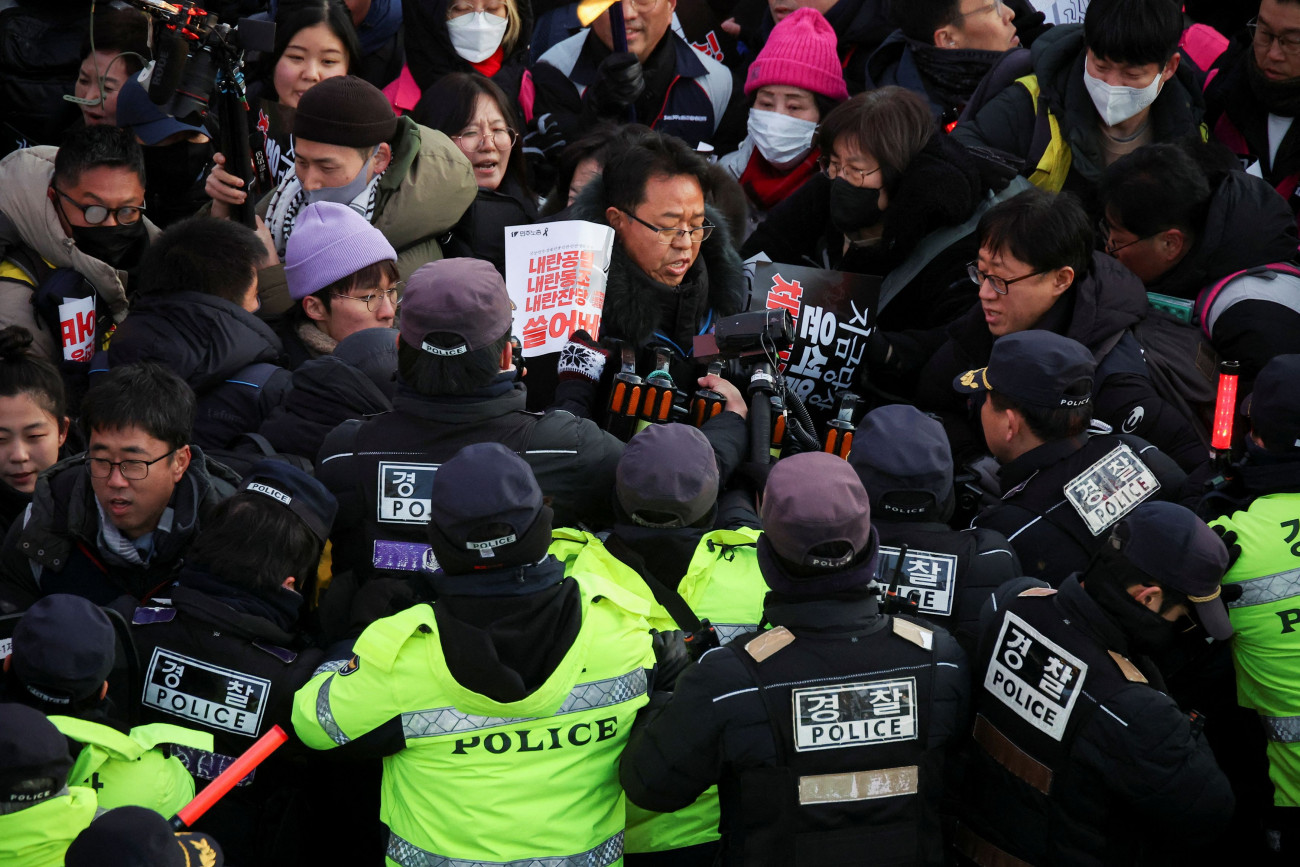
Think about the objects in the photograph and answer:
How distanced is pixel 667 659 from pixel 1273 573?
1629 millimetres

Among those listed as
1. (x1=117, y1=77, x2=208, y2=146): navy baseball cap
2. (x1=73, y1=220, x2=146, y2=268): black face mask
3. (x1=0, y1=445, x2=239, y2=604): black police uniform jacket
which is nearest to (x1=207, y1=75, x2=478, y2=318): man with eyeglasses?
(x1=73, y1=220, x2=146, y2=268): black face mask

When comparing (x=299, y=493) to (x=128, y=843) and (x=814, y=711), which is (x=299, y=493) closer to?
(x=128, y=843)

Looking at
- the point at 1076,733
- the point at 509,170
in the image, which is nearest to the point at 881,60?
the point at 509,170

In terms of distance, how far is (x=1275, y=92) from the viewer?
5.54 meters

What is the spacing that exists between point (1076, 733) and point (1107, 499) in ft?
3.22

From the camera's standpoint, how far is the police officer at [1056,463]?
12.4 feet

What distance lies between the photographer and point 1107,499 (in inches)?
149

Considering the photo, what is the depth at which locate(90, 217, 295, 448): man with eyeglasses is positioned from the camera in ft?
14.3

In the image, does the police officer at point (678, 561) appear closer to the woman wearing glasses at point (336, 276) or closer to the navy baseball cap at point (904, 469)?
the navy baseball cap at point (904, 469)

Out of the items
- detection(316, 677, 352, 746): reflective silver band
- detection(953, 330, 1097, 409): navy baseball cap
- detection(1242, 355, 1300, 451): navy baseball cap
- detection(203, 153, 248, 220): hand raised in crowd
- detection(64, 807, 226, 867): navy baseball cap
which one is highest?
detection(1242, 355, 1300, 451): navy baseball cap

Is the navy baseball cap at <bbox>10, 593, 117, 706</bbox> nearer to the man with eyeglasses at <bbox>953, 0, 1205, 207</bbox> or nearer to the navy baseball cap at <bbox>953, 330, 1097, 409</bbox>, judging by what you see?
the navy baseball cap at <bbox>953, 330, 1097, 409</bbox>

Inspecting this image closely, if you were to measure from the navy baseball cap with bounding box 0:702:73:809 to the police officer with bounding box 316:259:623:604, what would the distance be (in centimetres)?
104

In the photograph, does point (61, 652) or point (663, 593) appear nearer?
point (61, 652)

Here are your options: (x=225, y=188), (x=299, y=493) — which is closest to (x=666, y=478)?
(x=299, y=493)
